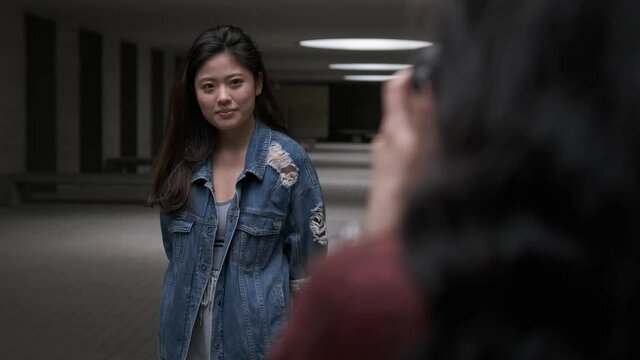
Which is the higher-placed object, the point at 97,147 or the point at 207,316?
the point at 207,316

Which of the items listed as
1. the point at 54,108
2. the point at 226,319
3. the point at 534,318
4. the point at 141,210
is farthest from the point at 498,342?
the point at 54,108

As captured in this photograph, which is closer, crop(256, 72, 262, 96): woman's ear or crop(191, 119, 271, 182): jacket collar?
crop(191, 119, 271, 182): jacket collar

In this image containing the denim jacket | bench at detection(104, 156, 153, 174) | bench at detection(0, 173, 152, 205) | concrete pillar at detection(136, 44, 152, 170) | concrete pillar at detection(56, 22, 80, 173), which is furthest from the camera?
concrete pillar at detection(136, 44, 152, 170)

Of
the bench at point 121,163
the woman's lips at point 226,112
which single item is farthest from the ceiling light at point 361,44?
the woman's lips at point 226,112

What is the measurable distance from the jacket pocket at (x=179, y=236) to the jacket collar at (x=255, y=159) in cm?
12

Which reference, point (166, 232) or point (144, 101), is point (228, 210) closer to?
point (166, 232)

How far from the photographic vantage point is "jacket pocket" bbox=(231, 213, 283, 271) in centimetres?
306

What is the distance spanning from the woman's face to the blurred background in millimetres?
3625

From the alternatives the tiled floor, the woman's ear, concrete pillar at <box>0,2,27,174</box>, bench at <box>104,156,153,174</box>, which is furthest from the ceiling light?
the woman's ear

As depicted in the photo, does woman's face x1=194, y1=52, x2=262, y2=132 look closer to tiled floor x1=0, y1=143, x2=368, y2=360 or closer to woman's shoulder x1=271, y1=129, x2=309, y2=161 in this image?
woman's shoulder x1=271, y1=129, x2=309, y2=161

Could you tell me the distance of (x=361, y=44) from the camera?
24516mm

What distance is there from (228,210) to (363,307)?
7.85 feet

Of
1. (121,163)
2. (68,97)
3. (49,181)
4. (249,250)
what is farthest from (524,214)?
(121,163)

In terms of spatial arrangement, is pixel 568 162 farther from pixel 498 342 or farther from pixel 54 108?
pixel 54 108
